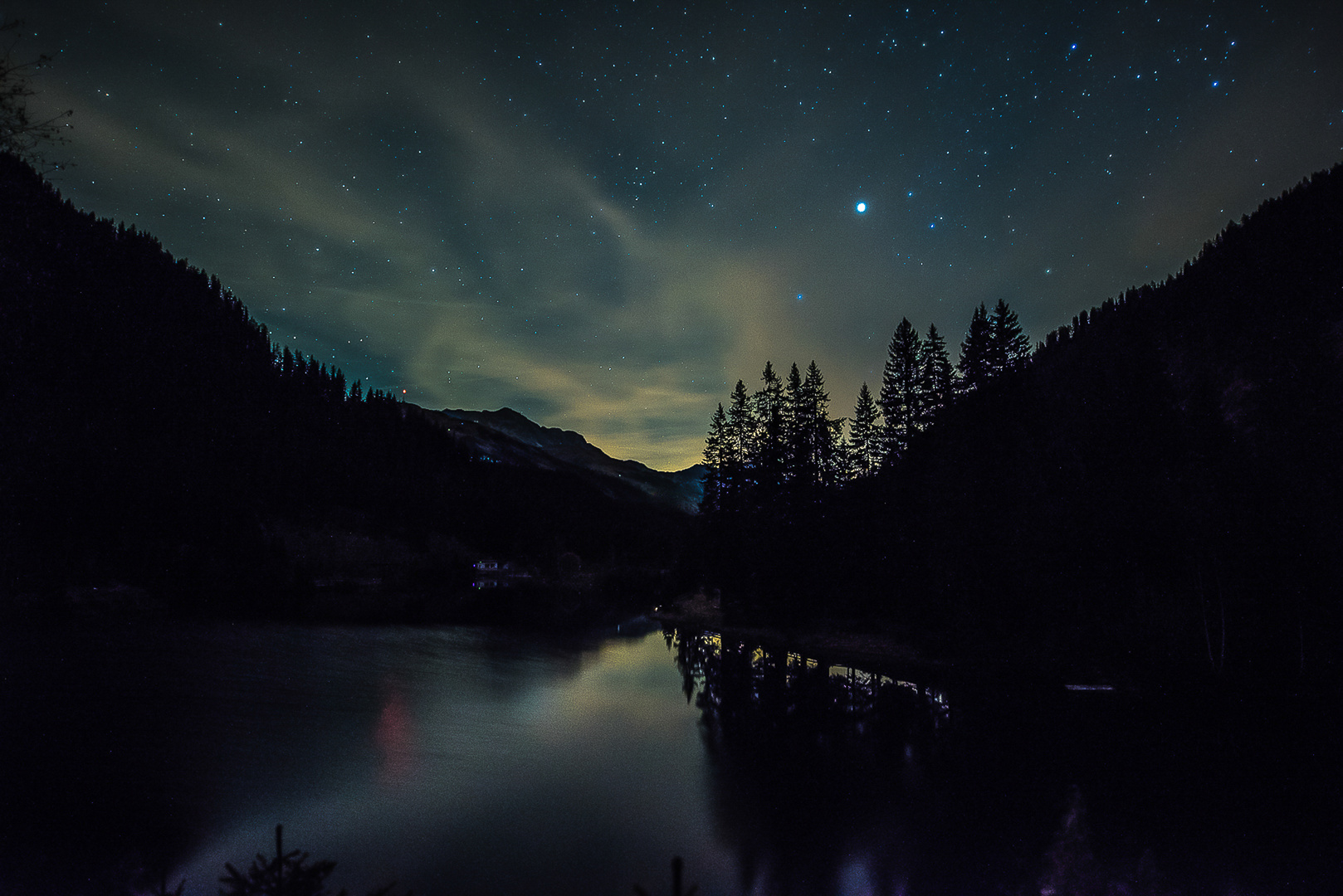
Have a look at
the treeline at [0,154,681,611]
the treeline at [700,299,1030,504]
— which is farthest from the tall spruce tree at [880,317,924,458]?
the treeline at [0,154,681,611]

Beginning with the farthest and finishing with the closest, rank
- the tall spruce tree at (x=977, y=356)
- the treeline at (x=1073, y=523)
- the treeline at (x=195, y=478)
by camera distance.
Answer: the treeline at (x=195, y=478) < the tall spruce tree at (x=977, y=356) < the treeline at (x=1073, y=523)

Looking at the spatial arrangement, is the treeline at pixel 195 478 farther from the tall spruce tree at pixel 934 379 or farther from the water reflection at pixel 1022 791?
the tall spruce tree at pixel 934 379

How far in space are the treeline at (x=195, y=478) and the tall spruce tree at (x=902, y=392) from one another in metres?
49.8

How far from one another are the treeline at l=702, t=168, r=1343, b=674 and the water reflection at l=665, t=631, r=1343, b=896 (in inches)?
173

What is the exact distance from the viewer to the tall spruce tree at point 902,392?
163ft

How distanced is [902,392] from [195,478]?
128 meters

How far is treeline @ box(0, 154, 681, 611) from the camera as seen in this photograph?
81562mm

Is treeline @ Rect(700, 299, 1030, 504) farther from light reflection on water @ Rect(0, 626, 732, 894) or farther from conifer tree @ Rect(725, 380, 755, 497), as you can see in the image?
light reflection on water @ Rect(0, 626, 732, 894)

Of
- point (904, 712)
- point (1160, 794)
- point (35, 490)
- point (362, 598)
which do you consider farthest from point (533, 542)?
point (1160, 794)

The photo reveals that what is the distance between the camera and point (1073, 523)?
33094 millimetres

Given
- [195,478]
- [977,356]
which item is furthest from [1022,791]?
[195,478]

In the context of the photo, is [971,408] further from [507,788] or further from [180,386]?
[180,386]

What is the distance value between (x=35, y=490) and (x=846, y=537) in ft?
362

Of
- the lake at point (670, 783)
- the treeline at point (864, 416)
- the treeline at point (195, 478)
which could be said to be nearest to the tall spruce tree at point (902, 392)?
the treeline at point (864, 416)
